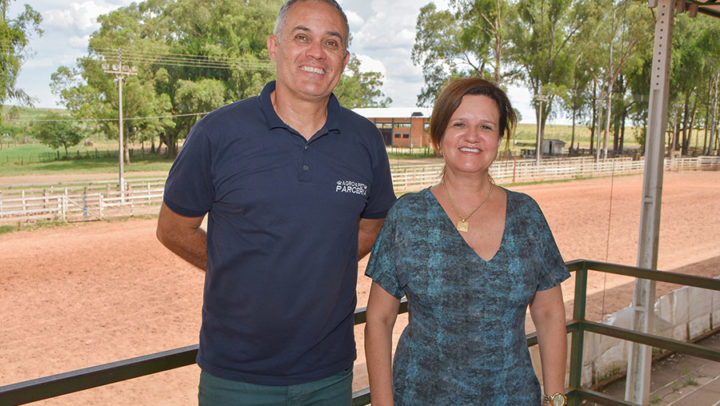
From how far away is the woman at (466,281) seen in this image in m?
0.82

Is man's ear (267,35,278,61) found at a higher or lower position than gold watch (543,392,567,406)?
higher

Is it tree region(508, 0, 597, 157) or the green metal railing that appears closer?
the green metal railing

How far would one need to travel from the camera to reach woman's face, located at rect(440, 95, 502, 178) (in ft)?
2.83

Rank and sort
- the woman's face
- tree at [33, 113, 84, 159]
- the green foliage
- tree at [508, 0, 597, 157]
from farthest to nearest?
the green foliage, tree at [33, 113, 84, 159], tree at [508, 0, 597, 157], the woman's face

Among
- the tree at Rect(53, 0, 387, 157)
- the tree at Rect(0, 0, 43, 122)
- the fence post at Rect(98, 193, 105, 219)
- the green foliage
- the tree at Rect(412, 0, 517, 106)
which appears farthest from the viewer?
the fence post at Rect(98, 193, 105, 219)

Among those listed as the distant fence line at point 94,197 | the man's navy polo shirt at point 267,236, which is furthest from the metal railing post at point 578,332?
the distant fence line at point 94,197

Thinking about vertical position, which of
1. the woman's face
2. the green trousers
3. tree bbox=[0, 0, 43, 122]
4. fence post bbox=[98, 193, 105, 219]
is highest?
tree bbox=[0, 0, 43, 122]

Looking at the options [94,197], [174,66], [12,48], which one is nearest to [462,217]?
[12,48]

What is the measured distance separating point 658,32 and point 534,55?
3047 mm

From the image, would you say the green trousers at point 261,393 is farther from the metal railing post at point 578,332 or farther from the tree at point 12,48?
the tree at point 12,48

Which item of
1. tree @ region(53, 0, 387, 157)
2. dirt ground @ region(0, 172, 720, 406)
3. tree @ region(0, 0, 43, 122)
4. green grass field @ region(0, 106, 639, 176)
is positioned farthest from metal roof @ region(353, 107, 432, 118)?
tree @ region(0, 0, 43, 122)

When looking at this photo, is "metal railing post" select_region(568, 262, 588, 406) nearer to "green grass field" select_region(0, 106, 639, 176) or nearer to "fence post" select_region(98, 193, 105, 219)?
"green grass field" select_region(0, 106, 639, 176)

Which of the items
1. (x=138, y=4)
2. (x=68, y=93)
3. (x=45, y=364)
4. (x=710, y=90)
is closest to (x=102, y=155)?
(x=68, y=93)

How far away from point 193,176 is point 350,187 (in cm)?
23
